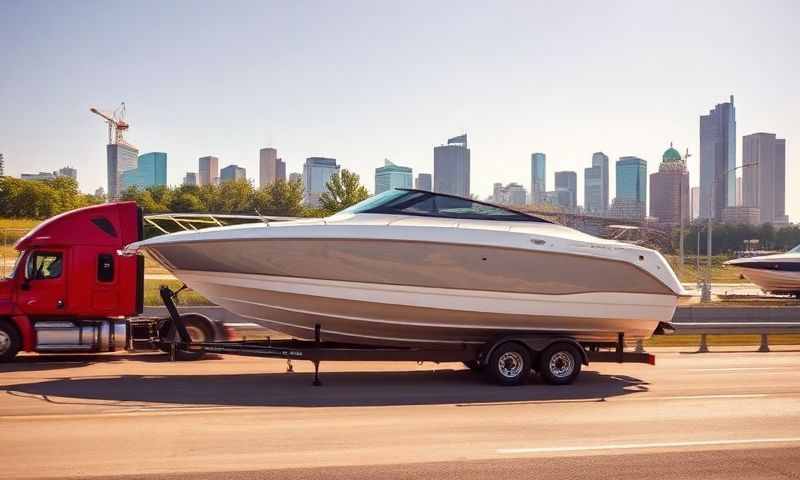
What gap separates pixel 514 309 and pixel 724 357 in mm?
7436

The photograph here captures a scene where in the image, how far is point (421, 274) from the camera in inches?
456

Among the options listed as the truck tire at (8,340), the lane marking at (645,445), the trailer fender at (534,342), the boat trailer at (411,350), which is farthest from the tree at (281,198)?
the lane marking at (645,445)

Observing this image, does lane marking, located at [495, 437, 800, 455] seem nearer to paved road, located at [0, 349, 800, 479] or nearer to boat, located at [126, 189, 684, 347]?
paved road, located at [0, 349, 800, 479]

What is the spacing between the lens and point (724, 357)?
1673 cm

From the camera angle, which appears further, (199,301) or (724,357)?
(199,301)

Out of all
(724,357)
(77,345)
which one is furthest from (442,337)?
(724,357)

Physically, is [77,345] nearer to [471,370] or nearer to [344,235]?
[344,235]

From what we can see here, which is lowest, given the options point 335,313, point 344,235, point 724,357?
point 724,357

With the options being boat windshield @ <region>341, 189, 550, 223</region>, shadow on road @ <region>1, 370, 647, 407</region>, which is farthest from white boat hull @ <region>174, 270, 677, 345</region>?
boat windshield @ <region>341, 189, 550, 223</region>

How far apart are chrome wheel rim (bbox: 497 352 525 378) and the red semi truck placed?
215 inches

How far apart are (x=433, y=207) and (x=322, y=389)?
343cm

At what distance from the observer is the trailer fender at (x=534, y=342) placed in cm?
1181

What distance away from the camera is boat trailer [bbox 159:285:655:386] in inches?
452

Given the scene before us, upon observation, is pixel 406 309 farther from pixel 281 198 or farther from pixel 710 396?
pixel 281 198
